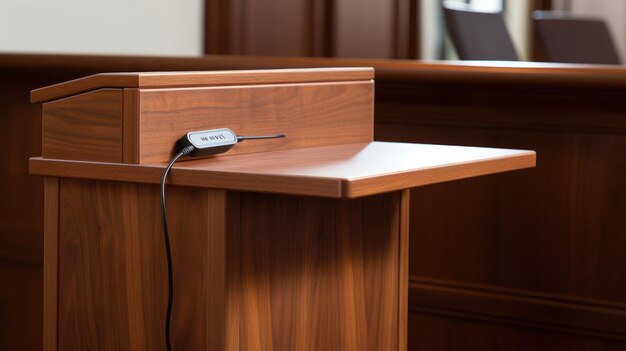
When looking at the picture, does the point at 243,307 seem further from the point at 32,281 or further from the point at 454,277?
the point at 32,281

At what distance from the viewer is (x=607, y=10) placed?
24.2ft

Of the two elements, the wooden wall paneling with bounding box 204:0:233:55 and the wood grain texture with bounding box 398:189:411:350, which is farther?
the wooden wall paneling with bounding box 204:0:233:55

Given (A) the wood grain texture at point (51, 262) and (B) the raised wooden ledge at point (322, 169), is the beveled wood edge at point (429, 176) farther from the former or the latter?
(A) the wood grain texture at point (51, 262)

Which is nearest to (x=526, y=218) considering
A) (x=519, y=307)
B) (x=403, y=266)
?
(x=519, y=307)

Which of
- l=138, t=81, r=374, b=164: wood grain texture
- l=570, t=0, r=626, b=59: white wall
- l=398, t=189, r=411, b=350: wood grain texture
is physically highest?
l=570, t=0, r=626, b=59: white wall

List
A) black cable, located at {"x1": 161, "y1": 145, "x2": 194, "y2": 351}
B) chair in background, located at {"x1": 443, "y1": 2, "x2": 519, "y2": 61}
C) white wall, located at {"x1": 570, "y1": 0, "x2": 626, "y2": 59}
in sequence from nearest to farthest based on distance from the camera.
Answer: black cable, located at {"x1": 161, "y1": 145, "x2": 194, "y2": 351}, chair in background, located at {"x1": 443, "y1": 2, "x2": 519, "y2": 61}, white wall, located at {"x1": 570, "y1": 0, "x2": 626, "y2": 59}

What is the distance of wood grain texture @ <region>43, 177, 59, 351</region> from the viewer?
165 cm

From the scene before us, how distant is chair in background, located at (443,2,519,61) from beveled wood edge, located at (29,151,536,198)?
1.81 metres

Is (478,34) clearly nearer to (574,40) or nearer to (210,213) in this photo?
(574,40)

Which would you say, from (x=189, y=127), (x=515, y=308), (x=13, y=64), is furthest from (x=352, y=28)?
(x=189, y=127)

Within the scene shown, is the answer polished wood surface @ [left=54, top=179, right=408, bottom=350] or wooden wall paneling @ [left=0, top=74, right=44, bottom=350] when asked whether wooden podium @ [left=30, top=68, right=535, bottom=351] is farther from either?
wooden wall paneling @ [left=0, top=74, right=44, bottom=350]

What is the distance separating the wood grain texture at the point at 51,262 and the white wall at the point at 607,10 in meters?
6.21

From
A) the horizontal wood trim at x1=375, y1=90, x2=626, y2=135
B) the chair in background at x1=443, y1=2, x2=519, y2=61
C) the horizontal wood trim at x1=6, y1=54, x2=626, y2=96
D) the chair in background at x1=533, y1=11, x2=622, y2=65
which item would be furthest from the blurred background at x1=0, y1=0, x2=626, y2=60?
the horizontal wood trim at x1=375, y1=90, x2=626, y2=135

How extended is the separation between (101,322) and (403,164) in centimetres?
52
